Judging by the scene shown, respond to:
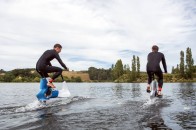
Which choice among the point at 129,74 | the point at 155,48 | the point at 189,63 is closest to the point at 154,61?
the point at 155,48

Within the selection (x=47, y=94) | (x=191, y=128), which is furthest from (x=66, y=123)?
(x=47, y=94)

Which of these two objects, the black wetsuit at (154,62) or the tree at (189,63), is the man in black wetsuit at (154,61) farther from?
the tree at (189,63)

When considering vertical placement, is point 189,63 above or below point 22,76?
above

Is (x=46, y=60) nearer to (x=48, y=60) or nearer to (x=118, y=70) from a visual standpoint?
(x=48, y=60)

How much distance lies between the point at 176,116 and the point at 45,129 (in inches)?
200

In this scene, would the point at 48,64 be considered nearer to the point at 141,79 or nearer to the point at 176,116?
the point at 176,116

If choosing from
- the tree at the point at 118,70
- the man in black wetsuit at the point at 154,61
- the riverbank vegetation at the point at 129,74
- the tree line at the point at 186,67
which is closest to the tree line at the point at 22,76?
the riverbank vegetation at the point at 129,74

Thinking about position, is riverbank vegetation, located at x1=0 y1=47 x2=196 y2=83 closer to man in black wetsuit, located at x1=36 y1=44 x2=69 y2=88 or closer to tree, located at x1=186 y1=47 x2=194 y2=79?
tree, located at x1=186 y1=47 x2=194 y2=79

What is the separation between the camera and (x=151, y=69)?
52.1 ft

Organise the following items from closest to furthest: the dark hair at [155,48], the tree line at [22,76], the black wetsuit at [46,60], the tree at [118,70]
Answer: the black wetsuit at [46,60]
the dark hair at [155,48]
the tree line at [22,76]
the tree at [118,70]

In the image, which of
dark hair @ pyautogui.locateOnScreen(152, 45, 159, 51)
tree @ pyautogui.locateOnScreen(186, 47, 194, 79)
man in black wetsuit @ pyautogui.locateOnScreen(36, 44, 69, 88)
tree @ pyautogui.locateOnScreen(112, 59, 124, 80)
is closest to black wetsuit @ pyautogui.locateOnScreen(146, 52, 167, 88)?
dark hair @ pyautogui.locateOnScreen(152, 45, 159, 51)

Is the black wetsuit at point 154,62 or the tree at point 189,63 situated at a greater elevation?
the tree at point 189,63

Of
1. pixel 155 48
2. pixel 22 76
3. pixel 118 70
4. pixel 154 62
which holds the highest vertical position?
pixel 118 70

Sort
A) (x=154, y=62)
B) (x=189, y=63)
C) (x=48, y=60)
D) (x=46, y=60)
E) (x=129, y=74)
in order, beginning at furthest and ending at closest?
(x=129, y=74) < (x=189, y=63) < (x=154, y=62) < (x=48, y=60) < (x=46, y=60)
